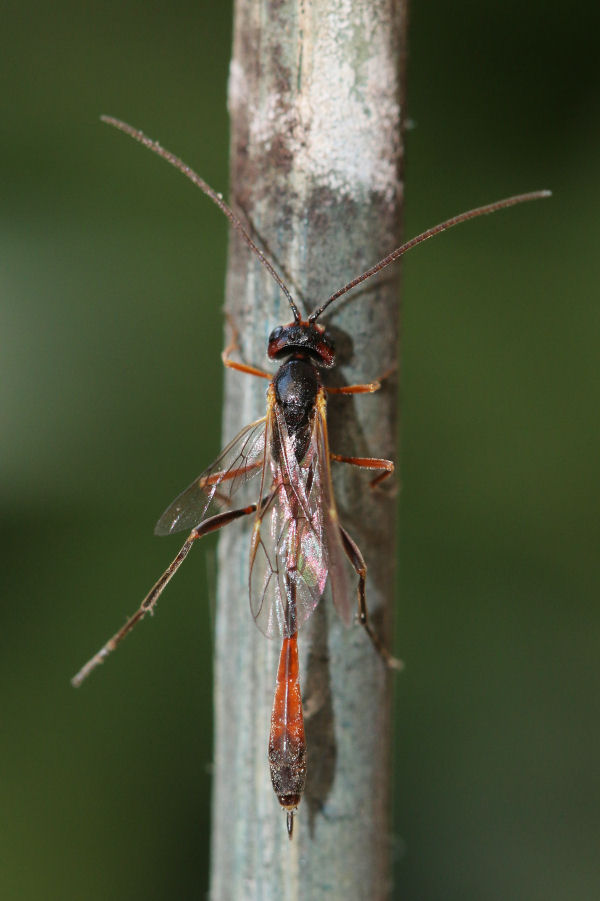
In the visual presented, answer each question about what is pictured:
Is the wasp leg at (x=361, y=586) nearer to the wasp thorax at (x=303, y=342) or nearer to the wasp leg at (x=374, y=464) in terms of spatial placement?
the wasp leg at (x=374, y=464)

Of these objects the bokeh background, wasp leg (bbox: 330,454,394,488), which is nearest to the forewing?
wasp leg (bbox: 330,454,394,488)

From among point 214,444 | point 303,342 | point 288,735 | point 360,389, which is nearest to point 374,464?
point 360,389

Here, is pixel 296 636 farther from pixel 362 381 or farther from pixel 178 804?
pixel 178 804

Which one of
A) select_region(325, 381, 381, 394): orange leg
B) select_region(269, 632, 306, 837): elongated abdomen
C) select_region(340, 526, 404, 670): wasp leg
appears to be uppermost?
select_region(325, 381, 381, 394): orange leg

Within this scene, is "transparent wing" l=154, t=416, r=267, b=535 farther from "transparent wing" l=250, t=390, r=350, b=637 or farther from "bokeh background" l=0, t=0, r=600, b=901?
"bokeh background" l=0, t=0, r=600, b=901

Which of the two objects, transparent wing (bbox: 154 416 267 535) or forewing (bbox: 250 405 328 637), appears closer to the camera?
forewing (bbox: 250 405 328 637)

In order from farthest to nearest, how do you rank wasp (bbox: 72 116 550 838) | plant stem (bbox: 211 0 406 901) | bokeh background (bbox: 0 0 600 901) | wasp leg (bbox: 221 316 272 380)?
bokeh background (bbox: 0 0 600 901)
wasp leg (bbox: 221 316 272 380)
wasp (bbox: 72 116 550 838)
plant stem (bbox: 211 0 406 901)

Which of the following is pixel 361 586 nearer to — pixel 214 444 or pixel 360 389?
pixel 360 389

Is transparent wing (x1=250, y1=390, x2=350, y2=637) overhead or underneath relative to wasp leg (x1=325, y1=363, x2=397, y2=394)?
underneath
